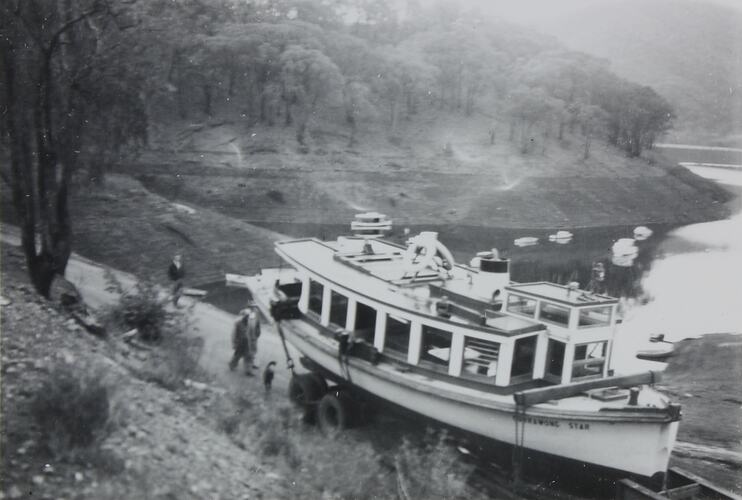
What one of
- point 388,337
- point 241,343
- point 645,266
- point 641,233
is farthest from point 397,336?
point 641,233

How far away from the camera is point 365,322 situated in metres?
11.5

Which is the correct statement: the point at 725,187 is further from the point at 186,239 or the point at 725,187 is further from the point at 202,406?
the point at 202,406

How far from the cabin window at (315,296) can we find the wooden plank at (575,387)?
205 inches

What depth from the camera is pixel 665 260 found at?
32.3 m

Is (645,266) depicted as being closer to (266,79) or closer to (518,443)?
(518,443)

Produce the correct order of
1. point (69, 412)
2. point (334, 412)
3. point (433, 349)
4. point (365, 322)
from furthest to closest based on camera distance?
point (365, 322)
point (334, 412)
point (433, 349)
point (69, 412)

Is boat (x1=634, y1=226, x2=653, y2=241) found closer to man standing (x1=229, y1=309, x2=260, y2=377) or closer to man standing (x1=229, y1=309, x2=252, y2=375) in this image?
man standing (x1=229, y1=309, x2=260, y2=377)

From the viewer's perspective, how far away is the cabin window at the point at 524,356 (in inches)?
376

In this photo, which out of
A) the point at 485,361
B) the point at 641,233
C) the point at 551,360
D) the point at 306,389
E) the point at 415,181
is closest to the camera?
the point at 551,360

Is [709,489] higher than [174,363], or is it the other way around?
[174,363]

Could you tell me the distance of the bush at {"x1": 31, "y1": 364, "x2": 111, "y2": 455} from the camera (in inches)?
236

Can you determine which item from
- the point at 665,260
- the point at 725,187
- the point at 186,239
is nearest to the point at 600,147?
the point at 725,187

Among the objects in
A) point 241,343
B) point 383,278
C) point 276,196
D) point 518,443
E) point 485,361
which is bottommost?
point 276,196

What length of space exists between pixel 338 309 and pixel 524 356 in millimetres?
4073
